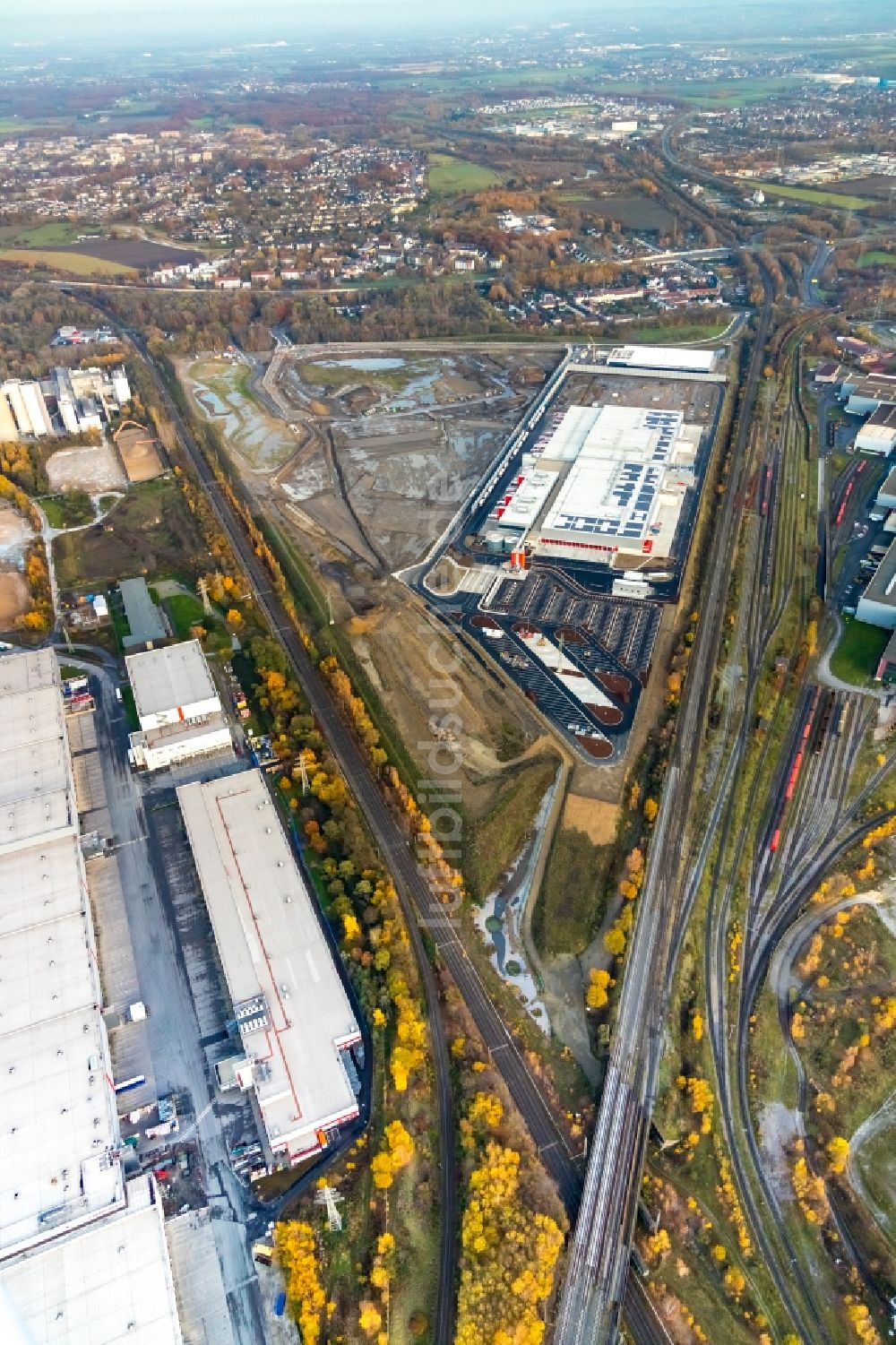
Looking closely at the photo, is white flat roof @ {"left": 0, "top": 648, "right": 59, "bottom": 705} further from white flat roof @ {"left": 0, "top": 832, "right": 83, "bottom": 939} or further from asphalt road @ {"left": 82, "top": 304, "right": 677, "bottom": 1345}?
asphalt road @ {"left": 82, "top": 304, "right": 677, "bottom": 1345}

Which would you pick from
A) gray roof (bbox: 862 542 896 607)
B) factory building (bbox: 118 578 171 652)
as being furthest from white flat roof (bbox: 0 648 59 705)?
gray roof (bbox: 862 542 896 607)

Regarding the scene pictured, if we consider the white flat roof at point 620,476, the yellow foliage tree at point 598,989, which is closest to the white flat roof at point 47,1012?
the yellow foliage tree at point 598,989

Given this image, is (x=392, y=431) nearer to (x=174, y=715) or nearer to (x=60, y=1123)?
(x=174, y=715)

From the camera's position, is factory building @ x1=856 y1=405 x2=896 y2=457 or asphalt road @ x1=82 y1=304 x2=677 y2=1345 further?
factory building @ x1=856 y1=405 x2=896 y2=457

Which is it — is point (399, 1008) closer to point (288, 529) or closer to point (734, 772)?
point (734, 772)

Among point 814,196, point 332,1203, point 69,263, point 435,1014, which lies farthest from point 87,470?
point 814,196

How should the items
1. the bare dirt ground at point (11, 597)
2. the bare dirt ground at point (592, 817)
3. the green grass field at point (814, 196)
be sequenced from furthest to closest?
the green grass field at point (814, 196), the bare dirt ground at point (11, 597), the bare dirt ground at point (592, 817)

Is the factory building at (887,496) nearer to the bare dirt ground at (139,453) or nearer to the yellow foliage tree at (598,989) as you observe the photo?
the yellow foliage tree at (598,989)
